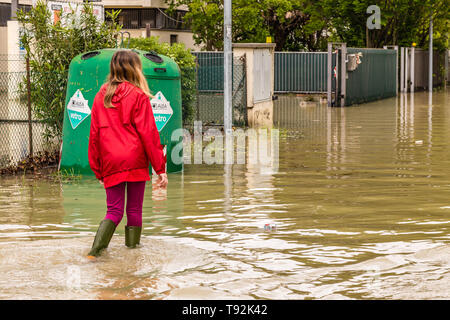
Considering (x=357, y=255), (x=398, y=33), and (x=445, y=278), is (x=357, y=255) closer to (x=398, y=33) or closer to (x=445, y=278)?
(x=445, y=278)

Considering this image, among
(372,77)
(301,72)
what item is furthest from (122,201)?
(301,72)

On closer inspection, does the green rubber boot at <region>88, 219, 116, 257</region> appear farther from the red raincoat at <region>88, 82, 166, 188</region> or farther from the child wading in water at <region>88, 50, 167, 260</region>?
the red raincoat at <region>88, 82, 166, 188</region>

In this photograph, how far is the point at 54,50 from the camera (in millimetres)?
13500

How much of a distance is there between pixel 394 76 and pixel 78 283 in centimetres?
3163

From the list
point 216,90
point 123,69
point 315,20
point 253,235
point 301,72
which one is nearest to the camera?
point 123,69

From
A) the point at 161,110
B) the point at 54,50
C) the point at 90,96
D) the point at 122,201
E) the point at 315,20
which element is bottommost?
the point at 122,201

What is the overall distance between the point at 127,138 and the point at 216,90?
16392mm

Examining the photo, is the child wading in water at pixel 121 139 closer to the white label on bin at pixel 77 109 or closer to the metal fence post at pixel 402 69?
the white label on bin at pixel 77 109

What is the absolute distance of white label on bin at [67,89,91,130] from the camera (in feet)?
37.3

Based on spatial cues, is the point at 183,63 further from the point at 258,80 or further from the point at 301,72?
the point at 301,72

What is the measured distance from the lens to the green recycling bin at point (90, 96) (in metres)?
11.4
